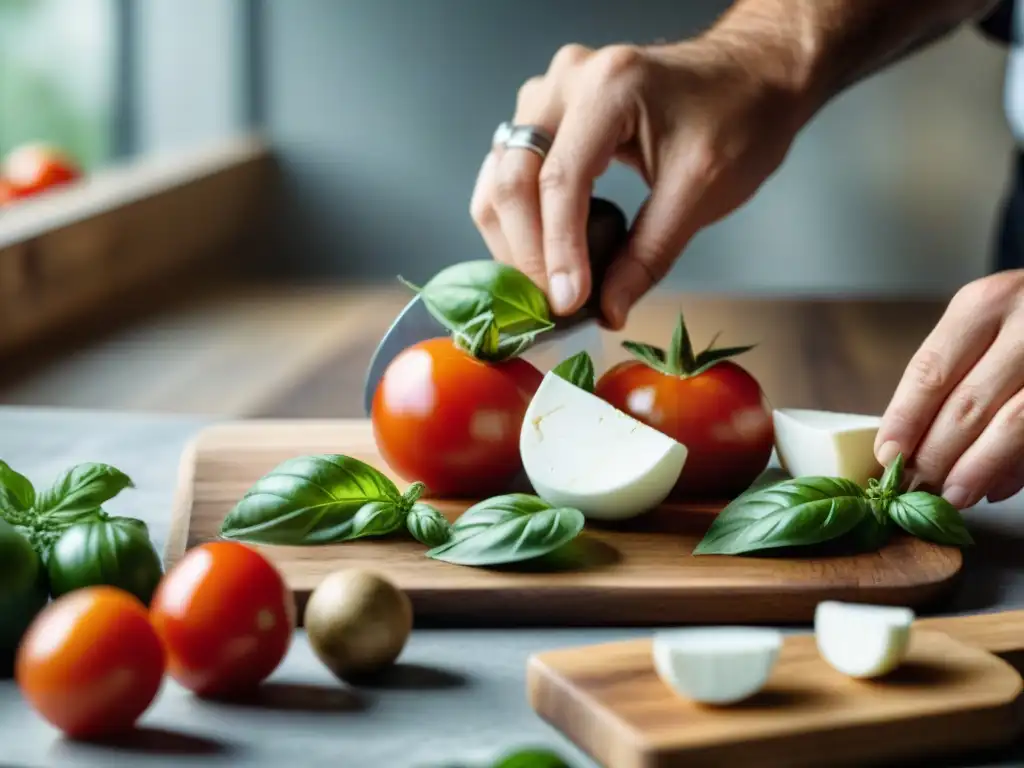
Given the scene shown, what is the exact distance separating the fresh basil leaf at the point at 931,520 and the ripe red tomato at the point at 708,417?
163mm

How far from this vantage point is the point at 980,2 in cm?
186

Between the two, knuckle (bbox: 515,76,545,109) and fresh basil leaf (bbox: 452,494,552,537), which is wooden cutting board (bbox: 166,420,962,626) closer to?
fresh basil leaf (bbox: 452,494,552,537)

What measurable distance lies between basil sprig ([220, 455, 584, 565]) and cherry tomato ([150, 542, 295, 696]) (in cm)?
21

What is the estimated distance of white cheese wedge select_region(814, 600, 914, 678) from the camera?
0.76 meters

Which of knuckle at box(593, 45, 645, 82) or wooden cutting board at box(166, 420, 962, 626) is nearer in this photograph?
wooden cutting board at box(166, 420, 962, 626)

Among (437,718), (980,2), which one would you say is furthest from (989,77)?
(437,718)

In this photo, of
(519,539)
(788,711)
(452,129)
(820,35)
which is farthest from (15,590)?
(452,129)

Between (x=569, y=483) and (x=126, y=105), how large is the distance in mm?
3451

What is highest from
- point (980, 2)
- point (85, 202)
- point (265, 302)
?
point (980, 2)

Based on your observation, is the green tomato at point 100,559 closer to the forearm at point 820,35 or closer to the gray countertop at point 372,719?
the gray countertop at point 372,719

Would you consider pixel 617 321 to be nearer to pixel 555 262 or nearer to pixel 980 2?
pixel 555 262

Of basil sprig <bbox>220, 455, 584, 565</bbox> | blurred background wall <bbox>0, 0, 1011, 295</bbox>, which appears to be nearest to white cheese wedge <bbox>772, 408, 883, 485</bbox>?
basil sprig <bbox>220, 455, 584, 565</bbox>

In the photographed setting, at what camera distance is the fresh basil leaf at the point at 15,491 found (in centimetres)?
94

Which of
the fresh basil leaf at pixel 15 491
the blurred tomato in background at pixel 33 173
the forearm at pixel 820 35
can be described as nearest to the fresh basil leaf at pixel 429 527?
the fresh basil leaf at pixel 15 491
